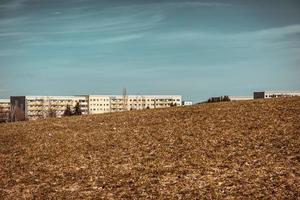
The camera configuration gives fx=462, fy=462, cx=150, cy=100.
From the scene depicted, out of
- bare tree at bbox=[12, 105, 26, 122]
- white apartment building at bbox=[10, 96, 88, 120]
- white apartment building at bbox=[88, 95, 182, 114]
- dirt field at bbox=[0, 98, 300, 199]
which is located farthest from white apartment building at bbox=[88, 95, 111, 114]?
dirt field at bbox=[0, 98, 300, 199]

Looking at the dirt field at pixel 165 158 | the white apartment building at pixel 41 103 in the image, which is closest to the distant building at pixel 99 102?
the white apartment building at pixel 41 103

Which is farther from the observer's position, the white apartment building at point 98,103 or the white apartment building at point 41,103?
the white apartment building at point 98,103

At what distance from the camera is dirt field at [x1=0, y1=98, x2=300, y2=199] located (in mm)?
11148

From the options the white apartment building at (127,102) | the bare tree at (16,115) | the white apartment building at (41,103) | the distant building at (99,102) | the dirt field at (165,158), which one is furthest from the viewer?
the white apartment building at (127,102)

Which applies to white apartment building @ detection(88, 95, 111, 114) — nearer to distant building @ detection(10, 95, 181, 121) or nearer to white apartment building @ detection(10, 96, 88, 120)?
distant building @ detection(10, 95, 181, 121)

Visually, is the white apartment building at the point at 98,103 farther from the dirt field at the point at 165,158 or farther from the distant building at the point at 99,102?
the dirt field at the point at 165,158

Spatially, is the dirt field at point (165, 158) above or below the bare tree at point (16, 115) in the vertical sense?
above

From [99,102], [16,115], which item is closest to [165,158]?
[16,115]

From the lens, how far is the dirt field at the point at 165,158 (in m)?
11.1

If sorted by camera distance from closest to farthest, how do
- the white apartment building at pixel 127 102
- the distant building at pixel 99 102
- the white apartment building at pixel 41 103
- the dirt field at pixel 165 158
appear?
the dirt field at pixel 165 158 → the white apartment building at pixel 41 103 → the distant building at pixel 99 102 → the white apartment building at pixel 127 102

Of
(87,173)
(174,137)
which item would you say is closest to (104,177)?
(87,173)

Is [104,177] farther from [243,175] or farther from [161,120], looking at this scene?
[161,120]

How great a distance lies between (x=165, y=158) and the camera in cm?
1373

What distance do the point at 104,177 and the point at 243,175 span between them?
12.3 feet
